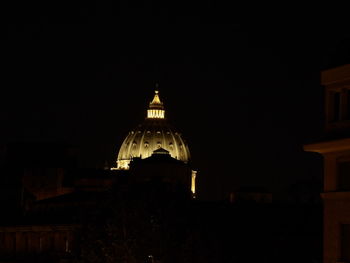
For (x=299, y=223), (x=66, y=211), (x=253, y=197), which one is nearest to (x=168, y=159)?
(x=253, y=197)

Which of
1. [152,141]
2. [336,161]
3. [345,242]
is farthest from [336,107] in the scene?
[152,141]

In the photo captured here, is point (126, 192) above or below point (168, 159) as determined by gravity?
below

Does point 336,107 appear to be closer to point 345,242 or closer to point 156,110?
point 345,242

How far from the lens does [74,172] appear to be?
11969cm

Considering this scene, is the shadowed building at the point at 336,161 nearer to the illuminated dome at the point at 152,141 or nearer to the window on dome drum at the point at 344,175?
the window on dome drum at the point at 344,175

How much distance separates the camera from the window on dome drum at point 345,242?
93.2 feet

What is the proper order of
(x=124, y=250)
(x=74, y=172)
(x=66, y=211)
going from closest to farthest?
1. (x=124, y=250)
2. (x=66, y=211)
3. (x=74, y=172)

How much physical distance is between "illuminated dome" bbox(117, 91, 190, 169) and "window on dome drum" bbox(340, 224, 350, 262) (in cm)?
14711

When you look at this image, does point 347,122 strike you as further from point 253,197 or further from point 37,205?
point 253,197

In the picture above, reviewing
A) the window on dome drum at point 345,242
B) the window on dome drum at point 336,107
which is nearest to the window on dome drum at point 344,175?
the window on dome drum at point 345,242

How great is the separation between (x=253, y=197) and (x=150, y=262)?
92090 mm

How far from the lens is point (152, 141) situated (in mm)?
180375

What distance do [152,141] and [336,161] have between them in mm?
151586

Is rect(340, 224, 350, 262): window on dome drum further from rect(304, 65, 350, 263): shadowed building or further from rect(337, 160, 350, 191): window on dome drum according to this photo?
rect(337, 160, 350, 191): window on dome drum
